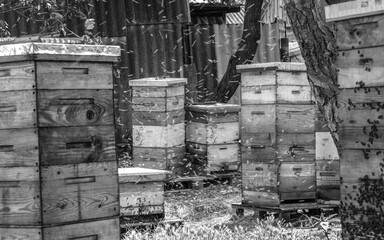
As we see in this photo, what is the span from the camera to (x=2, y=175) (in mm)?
4391

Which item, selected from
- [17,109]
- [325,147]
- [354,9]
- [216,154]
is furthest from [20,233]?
[216,154]

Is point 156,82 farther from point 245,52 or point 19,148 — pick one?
point 19,148

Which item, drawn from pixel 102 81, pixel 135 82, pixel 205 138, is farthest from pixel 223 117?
pixel 102 81

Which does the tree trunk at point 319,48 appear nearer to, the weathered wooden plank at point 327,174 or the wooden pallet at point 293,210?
the wooden pallet at point 293,210

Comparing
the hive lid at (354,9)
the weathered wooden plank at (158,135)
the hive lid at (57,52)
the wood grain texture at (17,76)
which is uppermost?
the hive lid at (354,9)

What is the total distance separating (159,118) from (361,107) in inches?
233

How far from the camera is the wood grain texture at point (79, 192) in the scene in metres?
4.31

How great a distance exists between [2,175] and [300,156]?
4.01 m

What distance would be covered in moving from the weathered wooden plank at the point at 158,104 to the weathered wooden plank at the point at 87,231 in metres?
4.80

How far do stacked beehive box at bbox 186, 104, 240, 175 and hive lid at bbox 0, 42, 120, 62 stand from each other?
4991 millimetres

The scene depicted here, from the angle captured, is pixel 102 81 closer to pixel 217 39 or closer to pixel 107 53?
pixel 107 53

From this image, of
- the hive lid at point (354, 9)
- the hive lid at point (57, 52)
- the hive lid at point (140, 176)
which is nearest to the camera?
the hive lid at point (354, 9)

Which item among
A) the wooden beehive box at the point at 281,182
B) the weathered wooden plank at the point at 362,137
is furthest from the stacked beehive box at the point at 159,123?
the weathered wooden plank at the point at 362,137

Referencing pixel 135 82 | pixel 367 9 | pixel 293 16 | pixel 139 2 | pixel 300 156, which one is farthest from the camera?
pixel 139 2
